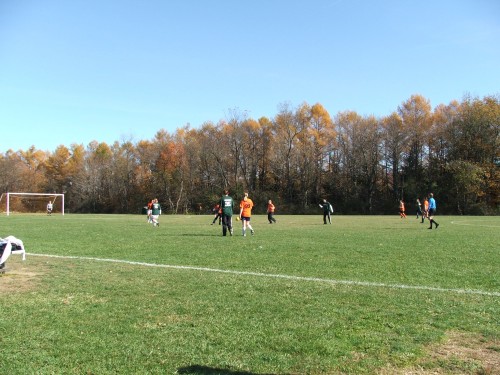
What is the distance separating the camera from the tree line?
60.2 meters

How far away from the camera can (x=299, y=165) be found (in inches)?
2918

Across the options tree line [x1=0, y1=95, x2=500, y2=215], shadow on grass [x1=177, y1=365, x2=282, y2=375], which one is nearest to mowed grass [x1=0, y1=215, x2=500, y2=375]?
shadow on grass [x1=177, y1=365, x2=282, y2=375]

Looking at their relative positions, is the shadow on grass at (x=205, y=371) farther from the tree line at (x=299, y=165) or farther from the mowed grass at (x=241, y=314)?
the tree line at (x=299, y=165)

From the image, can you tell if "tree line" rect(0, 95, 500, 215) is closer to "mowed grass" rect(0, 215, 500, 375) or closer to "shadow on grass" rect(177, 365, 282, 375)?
"mowed grass" rect(0, 215, 500, 375)

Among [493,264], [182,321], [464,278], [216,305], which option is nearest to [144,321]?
[182,321]

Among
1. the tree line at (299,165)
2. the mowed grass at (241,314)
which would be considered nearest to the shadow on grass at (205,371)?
the mowed grass at (241,314)

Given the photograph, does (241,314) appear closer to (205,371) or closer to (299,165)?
(205,371)

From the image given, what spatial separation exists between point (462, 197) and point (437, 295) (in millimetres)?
57866

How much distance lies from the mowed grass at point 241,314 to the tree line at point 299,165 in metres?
54.5

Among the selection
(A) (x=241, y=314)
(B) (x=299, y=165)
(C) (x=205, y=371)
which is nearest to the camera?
(C) (x=205, y=371)

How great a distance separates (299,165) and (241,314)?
228 ft

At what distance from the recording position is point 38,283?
7609 mm

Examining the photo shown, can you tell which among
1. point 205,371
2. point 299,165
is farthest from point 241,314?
point 299,165

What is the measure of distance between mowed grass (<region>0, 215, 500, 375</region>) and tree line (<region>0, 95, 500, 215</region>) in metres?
54.5
